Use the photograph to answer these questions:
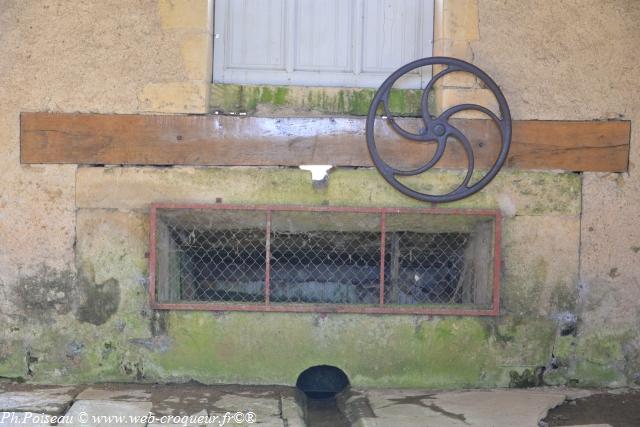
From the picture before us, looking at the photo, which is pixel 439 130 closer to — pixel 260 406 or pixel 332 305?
pixel 332 305

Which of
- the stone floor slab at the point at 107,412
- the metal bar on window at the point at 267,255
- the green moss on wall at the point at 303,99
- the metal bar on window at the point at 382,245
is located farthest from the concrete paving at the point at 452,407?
the green moss on wall at the point at 303,99

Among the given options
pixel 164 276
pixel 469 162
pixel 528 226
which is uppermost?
pixel 469 162

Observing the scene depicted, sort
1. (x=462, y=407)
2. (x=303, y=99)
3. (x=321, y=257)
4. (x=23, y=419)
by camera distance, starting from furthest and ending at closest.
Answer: (x=321, y=257), (x=303, y=99), (x=462, y=407), (x=23, y=419)

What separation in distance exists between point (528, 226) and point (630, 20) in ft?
4.58

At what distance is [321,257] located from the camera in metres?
5.72

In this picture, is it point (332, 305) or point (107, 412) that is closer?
point (107, 412)

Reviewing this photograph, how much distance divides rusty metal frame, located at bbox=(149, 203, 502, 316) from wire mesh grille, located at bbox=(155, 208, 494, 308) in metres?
0.04

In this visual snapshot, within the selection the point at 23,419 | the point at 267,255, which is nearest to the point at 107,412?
the point at 23,419

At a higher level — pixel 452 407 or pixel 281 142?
pixel 281 142

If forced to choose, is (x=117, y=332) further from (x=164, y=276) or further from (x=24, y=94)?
(x=24, y=94)

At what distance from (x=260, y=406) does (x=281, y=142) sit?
5.13ft

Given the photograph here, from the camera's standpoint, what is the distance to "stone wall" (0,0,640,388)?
510cm

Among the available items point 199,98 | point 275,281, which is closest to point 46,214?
point 199,98

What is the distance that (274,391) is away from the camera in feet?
16.5
